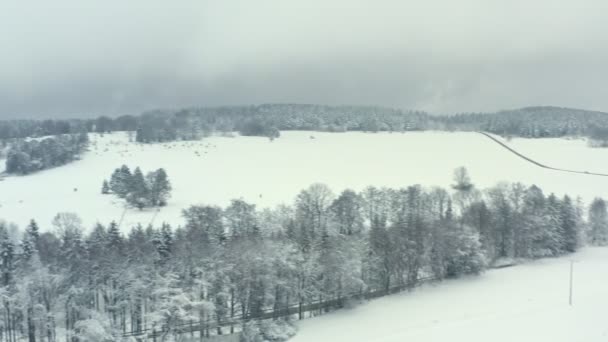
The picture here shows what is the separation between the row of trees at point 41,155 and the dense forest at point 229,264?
138ft

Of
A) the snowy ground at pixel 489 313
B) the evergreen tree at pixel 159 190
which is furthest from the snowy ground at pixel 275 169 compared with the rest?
the snowy ground at pixel 489 313

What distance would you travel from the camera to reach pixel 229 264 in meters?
35.8

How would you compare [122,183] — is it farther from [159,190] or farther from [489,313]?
[489,313]

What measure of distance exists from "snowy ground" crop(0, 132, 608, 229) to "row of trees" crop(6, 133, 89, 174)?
2.62m

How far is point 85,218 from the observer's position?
6038cm

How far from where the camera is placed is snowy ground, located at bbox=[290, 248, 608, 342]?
100 feet

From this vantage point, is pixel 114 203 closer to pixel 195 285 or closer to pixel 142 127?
pixel 195 285

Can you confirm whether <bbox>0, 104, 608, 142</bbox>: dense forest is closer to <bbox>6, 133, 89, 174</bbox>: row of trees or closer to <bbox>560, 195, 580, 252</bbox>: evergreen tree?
<bbox>6, 133, 89, 174</bbox>: row of trees

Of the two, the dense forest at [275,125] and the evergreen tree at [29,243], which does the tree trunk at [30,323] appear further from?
the dense forest at [275,125]

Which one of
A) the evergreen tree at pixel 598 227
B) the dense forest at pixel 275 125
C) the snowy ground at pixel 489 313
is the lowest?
the snowy ground at pixel 489 313

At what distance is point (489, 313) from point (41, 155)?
94.6 metres

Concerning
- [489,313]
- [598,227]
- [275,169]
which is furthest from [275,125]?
[489,313]

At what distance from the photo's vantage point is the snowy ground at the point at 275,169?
69.2m

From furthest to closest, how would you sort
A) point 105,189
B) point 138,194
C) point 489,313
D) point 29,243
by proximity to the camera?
point 105,189, point 138,194, point 29,243, point 489,313
